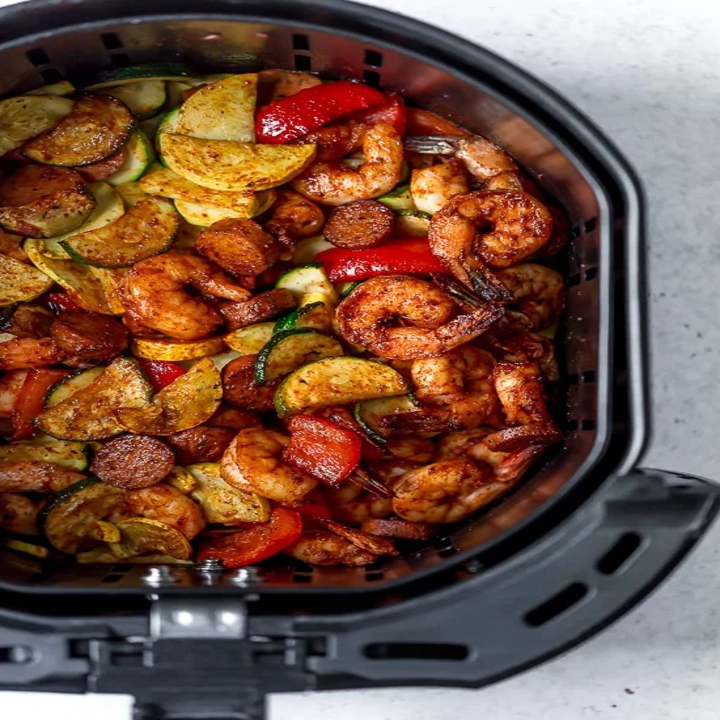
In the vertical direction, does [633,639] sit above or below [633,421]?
below

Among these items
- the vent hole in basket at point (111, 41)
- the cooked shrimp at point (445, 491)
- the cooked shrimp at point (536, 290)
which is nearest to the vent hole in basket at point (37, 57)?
the vent hole in basket at point (111, 41)

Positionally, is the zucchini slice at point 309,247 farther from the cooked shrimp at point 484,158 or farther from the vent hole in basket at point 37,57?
the vent hole in basket at point 37,57

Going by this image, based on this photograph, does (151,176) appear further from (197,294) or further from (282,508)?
(282,508)

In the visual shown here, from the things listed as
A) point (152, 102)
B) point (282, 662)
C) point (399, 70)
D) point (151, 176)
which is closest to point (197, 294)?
point (151, 176)

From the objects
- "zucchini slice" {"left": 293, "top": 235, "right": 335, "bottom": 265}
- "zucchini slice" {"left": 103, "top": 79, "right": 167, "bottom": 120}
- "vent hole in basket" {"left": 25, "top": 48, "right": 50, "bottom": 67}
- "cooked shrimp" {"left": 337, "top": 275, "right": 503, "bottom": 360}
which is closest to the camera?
"vent hole in basket" {"left": 25, "top": 48, "right": 50, "bottom": 67}

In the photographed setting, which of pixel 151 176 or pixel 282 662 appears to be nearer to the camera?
pixel 282 662

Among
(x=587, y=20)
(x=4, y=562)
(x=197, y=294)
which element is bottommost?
(x=4, y=562)

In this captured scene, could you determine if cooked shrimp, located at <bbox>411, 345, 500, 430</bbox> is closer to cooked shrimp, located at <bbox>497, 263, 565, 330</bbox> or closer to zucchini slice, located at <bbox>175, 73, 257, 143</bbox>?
cooked shrimp, located at <bbox>497, 263, 565, 330</bbox>

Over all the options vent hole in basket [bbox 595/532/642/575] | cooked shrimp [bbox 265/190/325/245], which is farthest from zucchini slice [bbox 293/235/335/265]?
vent hole in basket [bbox 595/532/642/575]
